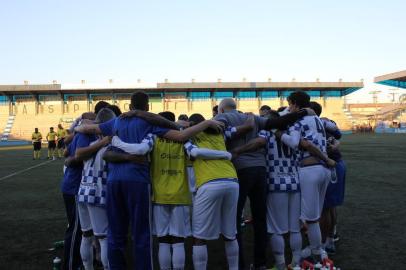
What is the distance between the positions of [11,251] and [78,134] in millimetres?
2627

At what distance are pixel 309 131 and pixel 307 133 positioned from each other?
4 centimetres

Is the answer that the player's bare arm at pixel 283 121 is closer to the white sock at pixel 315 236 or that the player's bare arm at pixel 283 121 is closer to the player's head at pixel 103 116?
the white sock at pixel 315 236

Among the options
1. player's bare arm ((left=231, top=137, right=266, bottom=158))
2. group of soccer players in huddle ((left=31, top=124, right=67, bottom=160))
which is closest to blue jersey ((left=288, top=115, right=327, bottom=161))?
player's bare arm ((left=231, top=137, right=266, bottom=158))

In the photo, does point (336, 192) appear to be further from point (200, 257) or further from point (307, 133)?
point (200, 257)

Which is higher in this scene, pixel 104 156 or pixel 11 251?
pixel 104 156

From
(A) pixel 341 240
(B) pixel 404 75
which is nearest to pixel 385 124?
(B) pixel 404 75

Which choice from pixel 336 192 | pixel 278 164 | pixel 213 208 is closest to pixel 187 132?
pixel 213 208

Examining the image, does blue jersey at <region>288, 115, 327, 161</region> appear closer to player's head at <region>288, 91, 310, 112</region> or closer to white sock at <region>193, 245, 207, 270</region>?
player's head at <region>288, 91, 310, 112</region>

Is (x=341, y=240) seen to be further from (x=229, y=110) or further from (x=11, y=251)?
(x=11, y=251)

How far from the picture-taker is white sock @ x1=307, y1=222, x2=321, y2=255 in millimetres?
5031

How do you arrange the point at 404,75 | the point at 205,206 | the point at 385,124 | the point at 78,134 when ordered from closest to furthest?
the point at 205,206
the point at 78,134
the point at 404,75
the point at 385,124

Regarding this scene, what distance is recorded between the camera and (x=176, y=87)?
63469mm

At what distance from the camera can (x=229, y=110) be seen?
497cm

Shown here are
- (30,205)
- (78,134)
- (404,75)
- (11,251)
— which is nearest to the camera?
(78,134)
